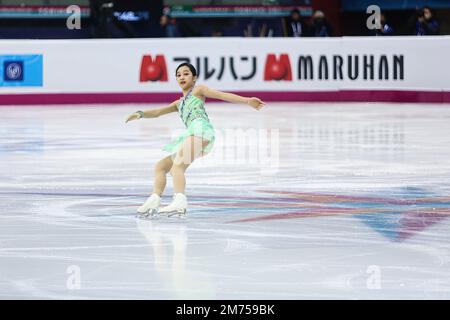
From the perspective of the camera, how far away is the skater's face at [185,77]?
295 inches

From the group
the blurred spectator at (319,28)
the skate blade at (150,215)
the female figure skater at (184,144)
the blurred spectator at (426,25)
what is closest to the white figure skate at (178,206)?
the female figure skater at (184,144)

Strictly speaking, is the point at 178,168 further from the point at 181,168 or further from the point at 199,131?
the point at 199,131

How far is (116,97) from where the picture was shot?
776 inches

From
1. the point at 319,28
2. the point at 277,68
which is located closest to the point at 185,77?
the point at 277,68

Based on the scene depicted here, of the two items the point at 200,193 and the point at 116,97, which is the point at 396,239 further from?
the point at 116,97

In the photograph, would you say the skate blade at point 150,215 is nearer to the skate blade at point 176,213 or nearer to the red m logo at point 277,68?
the skate blade at point 176,213

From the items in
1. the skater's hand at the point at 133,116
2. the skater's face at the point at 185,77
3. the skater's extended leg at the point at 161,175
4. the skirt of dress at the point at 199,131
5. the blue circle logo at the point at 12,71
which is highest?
the blue circle logo at the point at 12,71

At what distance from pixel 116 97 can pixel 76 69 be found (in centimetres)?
85

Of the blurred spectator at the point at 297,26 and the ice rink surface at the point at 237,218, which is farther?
the blurred spectator at the point at 297,26

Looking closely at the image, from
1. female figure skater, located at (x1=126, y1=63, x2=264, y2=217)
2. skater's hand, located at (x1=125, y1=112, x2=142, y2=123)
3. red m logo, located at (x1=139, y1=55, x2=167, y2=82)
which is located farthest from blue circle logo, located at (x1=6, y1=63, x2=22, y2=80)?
skater's hand, located at (x1=125, y1=112, x2=142, y2=123)

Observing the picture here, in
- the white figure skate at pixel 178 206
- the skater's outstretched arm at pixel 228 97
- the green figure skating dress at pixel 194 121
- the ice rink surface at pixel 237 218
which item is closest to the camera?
the ice rink surface at pixel 237 218

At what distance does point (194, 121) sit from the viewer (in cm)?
750

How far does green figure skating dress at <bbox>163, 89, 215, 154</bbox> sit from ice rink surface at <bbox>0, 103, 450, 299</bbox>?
50 cm
